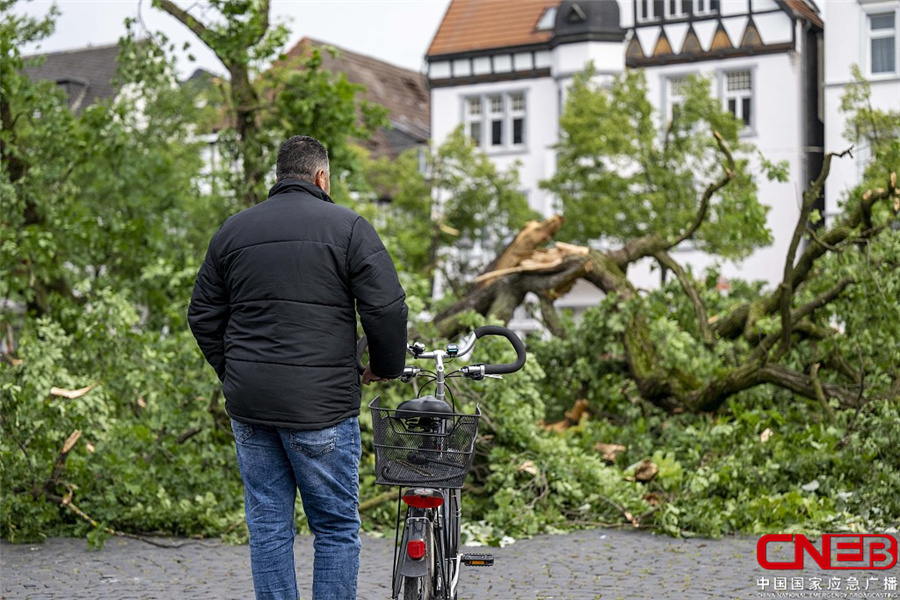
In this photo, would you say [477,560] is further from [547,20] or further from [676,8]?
[547,20]

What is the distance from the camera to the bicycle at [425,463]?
4.59 meters

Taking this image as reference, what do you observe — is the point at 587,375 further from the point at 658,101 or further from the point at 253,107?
the point at 658,101

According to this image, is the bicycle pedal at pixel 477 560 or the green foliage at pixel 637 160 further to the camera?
the green foliage at pixel 637 160

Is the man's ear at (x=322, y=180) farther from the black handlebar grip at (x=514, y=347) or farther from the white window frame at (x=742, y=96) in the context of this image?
the white window frame at (x=742, y=96)

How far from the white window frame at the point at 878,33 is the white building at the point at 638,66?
5.81ft

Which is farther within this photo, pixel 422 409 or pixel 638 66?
pixel 638 66

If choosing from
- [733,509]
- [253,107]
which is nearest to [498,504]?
[733,509]

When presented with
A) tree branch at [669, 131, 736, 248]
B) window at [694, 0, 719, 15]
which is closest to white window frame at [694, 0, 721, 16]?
window at [694, 0, 719, 15]

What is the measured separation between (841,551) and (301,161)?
4.53 m

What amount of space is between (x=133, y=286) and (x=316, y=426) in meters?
9.60

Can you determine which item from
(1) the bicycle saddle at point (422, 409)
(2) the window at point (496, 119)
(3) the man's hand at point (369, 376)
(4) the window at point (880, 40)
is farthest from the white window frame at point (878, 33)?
(1) the bicycle saddle at point (422, 409)

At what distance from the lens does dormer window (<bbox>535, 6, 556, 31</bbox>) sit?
4234 cm

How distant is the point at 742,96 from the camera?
124 ft

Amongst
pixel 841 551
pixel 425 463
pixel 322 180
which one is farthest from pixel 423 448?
pixel 841 551
